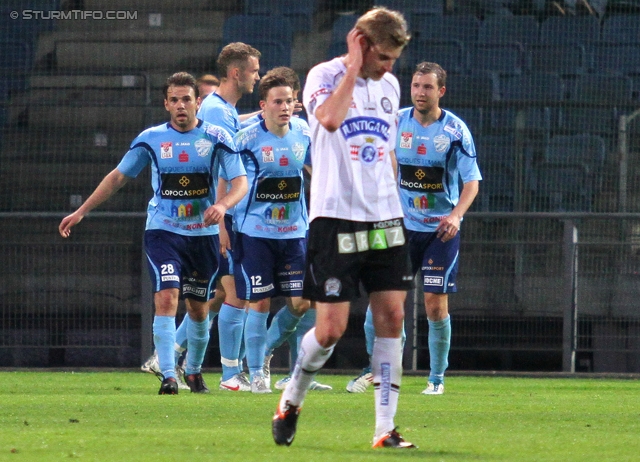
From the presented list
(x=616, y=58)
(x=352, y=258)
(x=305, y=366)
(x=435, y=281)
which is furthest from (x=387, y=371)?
(x=616, y=58)

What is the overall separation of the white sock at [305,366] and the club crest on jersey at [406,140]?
12.3 feet

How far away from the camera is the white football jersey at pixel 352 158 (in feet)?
15.4

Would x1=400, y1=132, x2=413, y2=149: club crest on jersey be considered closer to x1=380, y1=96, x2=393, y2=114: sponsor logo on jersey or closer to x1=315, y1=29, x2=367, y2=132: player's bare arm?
x1=380, y1=96, x2=393, y2=114: sponsor logo on jersey

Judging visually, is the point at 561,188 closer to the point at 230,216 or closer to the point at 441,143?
the point at 441,143

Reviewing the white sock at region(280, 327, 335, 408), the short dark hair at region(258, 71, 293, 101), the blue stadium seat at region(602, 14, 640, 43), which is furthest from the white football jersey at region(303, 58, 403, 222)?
the blue stadium seat at region(602, 14, 640, 43)

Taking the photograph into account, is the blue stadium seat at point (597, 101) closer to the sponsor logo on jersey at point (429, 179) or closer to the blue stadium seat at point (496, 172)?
the blue stadium seat at point (496, 172)

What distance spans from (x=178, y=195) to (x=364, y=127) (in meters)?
3.17

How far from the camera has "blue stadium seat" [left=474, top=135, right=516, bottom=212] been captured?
11.9m

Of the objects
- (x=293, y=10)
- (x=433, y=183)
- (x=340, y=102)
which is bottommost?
(x=433, y=183)

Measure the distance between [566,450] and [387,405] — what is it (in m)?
0.70

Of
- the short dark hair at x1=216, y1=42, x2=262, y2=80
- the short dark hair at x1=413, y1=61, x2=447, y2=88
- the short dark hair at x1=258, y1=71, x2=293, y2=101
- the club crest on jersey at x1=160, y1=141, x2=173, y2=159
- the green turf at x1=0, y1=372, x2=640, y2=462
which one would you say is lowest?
the green turf at x1=0, y1=372, x2=640, y2=462

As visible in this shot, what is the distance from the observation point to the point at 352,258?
468cm

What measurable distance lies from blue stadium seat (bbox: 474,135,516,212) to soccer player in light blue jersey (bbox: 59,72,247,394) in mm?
4537

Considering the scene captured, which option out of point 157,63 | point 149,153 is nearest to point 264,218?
point 149,153
